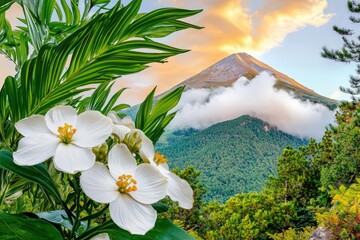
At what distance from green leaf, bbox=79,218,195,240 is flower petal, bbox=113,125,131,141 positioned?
90 millimetres

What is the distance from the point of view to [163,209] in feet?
1.93

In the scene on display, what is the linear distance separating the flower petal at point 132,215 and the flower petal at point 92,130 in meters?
0.06

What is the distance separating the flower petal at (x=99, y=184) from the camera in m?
0.47

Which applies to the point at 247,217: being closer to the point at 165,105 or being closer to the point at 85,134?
the point at 165,105

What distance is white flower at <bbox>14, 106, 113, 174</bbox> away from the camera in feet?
1.56

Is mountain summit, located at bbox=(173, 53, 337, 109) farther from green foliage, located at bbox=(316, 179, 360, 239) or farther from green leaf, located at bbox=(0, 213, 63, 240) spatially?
green leaf, located at bbox=(0, 213, 63, 240)

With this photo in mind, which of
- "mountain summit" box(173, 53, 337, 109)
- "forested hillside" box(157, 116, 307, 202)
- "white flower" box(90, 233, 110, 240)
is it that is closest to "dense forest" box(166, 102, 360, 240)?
"white flower" box(90, 233, 110, 240)

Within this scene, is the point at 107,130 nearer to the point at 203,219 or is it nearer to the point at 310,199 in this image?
the point at 203,219

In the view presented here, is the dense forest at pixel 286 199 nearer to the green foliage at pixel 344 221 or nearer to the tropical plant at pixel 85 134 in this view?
the green foliage at pixel 344 221

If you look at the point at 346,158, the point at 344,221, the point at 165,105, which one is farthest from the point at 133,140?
the point at 346,158

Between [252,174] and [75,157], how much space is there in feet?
53.3

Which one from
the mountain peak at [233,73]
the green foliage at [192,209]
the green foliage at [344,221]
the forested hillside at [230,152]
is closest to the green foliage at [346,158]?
the green foliage at [192,209]

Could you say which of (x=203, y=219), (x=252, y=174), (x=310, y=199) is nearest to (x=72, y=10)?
(x=203, y=219)

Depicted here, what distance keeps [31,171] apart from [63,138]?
0.04 m
